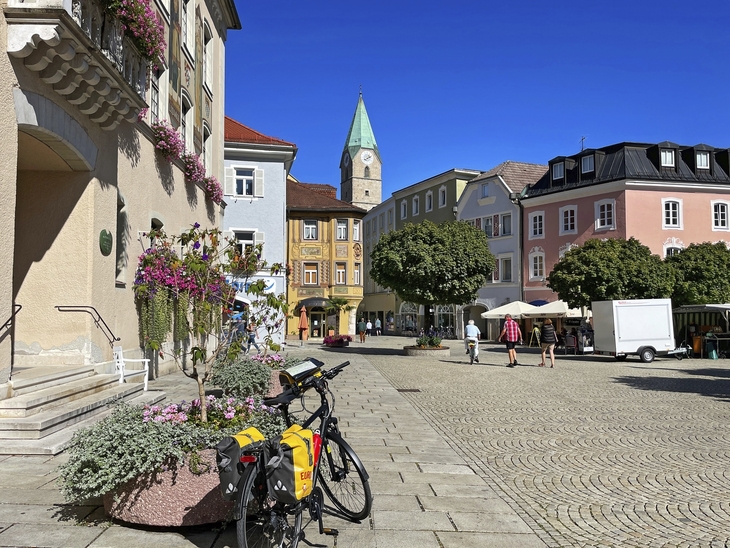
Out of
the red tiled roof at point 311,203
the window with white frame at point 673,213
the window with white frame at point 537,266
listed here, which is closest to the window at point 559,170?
the window with white frame at point 537,266

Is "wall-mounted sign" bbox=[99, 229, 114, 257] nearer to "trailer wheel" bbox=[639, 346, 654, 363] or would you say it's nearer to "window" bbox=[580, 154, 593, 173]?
"trailer wheel" bbox=[639, 346, 654, 363]

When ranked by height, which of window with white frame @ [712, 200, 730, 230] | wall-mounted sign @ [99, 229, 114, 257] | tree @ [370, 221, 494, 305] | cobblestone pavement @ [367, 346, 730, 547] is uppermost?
window with white frame @ [712, 200, 730, 230]

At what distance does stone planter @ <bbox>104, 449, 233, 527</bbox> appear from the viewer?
4578 mm

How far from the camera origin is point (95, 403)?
8633 mm

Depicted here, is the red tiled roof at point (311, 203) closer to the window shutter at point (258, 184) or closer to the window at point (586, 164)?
the window at point (586, 164)

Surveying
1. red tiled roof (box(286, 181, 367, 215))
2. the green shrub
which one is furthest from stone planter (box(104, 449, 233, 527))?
red tiled roof (box(286, 181, 367, 215))

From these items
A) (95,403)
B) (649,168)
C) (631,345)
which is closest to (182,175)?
(95,403)

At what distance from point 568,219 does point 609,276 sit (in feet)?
47.5

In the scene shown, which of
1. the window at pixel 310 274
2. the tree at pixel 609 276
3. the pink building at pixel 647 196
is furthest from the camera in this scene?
the window at pixel 310 274

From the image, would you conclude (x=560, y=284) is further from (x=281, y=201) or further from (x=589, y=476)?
(x=589, y=476)

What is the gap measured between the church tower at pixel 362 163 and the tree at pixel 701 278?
278ft

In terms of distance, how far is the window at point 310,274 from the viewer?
5288 cm

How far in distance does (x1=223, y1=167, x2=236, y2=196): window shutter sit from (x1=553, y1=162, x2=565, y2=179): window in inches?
904

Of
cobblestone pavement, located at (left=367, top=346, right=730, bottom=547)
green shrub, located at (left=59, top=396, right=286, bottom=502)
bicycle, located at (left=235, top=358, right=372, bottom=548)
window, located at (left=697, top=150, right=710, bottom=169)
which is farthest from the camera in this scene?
window, located at (left=697, top=150, right=710, bottom=169)
